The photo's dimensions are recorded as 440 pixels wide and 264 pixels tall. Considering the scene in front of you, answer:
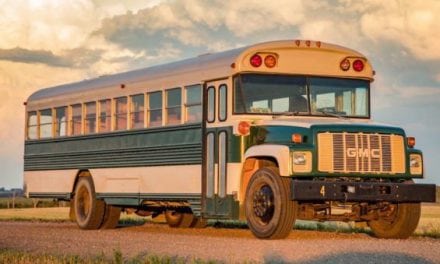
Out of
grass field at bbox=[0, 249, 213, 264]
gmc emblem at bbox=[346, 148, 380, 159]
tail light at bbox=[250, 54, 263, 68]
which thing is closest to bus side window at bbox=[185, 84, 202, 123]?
tail light at bbox=[250, 54, 263, 68]

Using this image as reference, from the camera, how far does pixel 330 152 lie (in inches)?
634

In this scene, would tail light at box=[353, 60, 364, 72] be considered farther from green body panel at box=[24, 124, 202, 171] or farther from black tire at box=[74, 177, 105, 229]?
black tire at box=[74, 177, 105, 229]

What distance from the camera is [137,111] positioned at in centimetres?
2053

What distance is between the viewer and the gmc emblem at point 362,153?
53.4ft

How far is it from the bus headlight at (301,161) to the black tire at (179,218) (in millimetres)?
6087

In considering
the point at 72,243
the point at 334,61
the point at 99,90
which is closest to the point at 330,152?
the point at 334,61

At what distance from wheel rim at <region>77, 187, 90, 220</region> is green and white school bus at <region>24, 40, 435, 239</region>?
35 cm

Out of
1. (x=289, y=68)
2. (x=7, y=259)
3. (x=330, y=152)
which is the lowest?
(x=7, y=259)

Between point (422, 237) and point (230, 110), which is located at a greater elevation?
point (230, 110)

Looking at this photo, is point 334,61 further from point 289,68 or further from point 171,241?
point 171,241

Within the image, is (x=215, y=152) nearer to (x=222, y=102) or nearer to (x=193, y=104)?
(x=222, y=102)

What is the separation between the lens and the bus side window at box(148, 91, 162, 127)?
19.7m

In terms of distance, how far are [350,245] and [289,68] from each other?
3.90 metres

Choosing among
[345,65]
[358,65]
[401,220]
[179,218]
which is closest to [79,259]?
[401,220]
